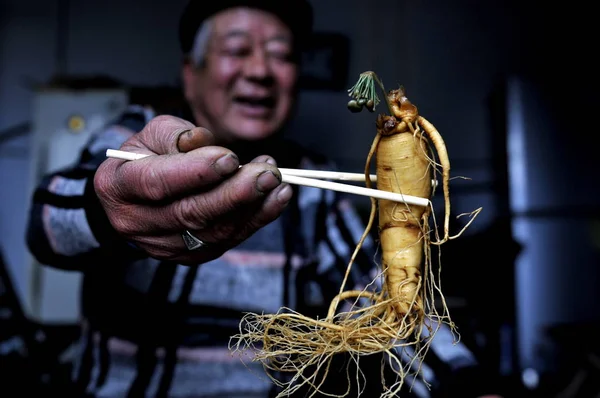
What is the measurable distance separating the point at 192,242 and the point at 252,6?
82cm

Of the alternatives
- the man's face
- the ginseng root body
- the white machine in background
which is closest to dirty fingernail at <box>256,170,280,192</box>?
the ginseng root body

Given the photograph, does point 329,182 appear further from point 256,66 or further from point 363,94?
point 256,66

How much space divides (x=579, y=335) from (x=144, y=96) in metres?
2.29

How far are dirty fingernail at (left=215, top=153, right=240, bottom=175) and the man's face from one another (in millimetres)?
722

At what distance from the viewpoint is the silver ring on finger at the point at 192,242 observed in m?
0.70

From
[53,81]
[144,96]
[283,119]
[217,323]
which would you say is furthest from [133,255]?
[53,81]

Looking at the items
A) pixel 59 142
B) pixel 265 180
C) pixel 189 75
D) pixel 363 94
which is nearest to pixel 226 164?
pixel 265 180

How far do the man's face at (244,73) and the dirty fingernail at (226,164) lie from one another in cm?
72

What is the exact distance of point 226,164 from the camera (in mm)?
616

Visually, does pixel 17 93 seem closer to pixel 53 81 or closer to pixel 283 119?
pixel 53 81

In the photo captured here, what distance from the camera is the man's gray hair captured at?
1340 mm

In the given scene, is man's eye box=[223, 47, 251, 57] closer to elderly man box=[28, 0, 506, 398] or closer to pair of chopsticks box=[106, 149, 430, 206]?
elderly man box=[28, 0, 506, 398]

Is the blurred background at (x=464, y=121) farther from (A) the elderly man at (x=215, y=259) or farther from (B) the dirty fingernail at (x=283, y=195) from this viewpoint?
(B) the dirty fingernail at (x=283, y=195)

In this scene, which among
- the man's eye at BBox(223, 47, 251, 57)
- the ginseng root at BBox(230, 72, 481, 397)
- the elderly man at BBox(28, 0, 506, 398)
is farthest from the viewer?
the man's eye at BBox(223, 47, 251, 57)
